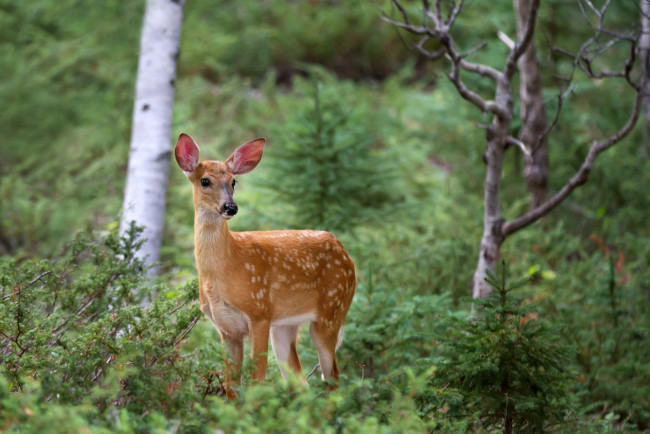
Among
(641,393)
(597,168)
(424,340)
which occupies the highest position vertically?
(597,168)

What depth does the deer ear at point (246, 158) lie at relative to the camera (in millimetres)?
4164

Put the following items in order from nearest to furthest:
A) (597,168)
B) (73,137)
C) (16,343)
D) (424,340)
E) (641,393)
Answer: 1. (16,343)
2. (641,393)
3. (424,340)
4. (597,168)
5. (73,137)

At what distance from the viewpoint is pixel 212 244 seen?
154 inches

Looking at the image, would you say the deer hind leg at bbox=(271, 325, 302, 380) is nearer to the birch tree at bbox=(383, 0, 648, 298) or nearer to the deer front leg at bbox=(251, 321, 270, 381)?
the deer front leg at bbox=(251, 321, 270, 381)

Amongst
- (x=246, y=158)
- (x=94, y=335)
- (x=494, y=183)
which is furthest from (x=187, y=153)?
(x=494, y=183)

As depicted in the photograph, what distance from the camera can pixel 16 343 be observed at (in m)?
3.73

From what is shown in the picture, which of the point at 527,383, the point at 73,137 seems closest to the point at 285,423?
the point at 527,383

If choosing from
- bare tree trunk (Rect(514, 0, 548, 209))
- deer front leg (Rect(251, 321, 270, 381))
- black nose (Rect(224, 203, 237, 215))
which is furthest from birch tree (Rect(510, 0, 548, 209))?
black nose (Rect(224, 203, 237, 215))

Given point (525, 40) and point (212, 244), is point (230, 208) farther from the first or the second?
point (525, 40)

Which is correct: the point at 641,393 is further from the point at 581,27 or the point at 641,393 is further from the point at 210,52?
the point at 210,52

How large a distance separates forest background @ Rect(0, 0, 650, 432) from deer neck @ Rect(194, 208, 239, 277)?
14.5 inches

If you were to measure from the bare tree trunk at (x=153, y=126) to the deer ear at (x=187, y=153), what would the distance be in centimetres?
182

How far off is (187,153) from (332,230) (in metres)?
3.26

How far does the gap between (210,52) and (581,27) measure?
282 inches
